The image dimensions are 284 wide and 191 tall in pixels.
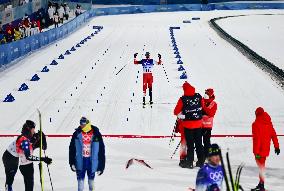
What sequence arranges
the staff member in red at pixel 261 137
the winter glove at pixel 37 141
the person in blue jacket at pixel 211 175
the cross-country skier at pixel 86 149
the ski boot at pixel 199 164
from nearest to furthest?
the person in blue jacket at pixel 211 175, the cross-country skier at pixel 86 149, the winter glove at pixel 37 141, the staff member in red at pixel 261 137, the ski boot at pixel 199 164

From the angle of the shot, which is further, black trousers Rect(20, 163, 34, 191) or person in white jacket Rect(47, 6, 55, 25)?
person in white jacket Rect(47, 6, 55, 25)

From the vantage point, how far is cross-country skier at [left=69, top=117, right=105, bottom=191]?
7676 millimetres

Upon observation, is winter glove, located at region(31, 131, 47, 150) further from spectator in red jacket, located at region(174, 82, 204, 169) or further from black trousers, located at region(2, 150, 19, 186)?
spectator in red jacket, located at region(174, 82, 204, 169)

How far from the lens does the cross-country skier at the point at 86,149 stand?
7.68 meters

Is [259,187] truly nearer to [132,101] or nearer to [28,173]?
[28,173]

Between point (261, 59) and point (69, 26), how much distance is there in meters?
19.2

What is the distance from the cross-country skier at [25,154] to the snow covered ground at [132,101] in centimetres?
120

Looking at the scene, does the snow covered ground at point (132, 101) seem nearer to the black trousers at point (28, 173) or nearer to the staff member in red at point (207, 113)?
the staff member in red at point (207, 113)

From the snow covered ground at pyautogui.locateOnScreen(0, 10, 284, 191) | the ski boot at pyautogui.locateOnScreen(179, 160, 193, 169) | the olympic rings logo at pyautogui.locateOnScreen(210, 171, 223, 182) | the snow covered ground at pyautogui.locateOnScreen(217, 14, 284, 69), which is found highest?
the olympic rings logo at pyautogui.locateOnScreen(210, 171, 223, 182)

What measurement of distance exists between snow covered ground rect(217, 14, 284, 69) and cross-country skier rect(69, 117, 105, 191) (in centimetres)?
1698

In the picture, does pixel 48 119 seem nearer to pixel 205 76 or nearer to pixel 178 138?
pixel 178 138

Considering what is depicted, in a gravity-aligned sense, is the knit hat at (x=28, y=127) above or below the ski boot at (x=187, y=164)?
above

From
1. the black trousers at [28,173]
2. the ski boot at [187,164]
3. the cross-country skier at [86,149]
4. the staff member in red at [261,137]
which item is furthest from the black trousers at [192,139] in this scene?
the black trousers at [28,173]

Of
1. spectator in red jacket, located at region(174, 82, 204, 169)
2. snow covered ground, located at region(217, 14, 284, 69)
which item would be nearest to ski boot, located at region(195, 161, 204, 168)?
spectator in red jacket, located at region(174, 82, 204, 169)
